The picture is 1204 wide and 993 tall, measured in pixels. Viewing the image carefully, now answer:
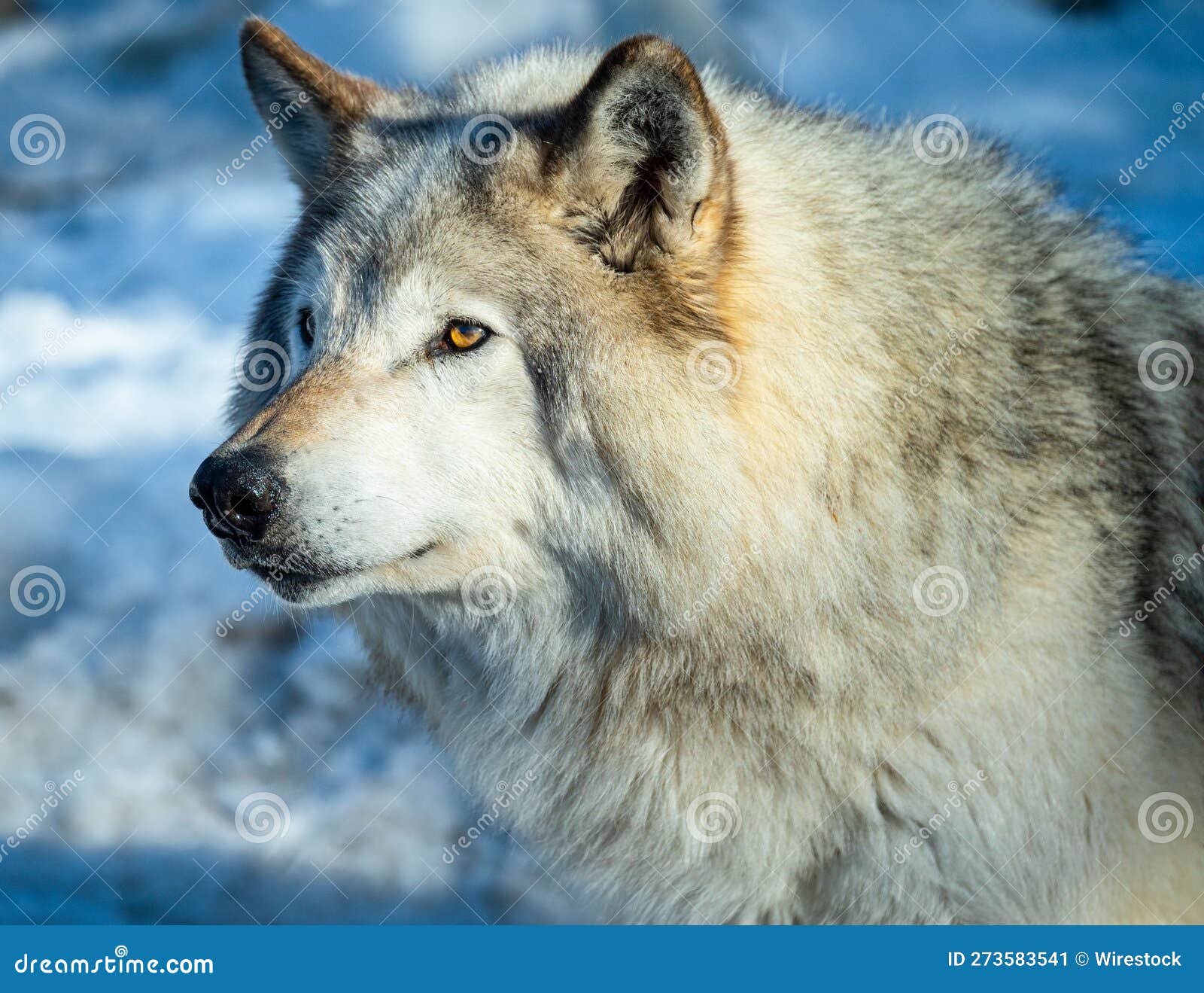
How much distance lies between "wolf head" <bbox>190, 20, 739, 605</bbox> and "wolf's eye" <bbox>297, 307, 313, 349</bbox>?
0.73 feet

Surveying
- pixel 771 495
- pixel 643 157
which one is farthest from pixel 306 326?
pixel 771 495

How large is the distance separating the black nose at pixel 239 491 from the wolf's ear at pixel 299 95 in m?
1.25

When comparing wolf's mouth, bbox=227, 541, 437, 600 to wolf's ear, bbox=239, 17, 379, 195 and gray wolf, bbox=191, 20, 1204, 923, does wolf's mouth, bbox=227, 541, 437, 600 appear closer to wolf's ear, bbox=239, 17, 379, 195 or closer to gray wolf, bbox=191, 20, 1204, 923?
gray wolf, bbox=191, 20, 1204, 923

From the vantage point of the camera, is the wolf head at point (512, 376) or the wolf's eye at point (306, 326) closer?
the wolf head at point (512, 376)

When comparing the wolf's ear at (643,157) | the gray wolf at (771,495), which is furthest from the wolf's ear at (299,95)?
the wolf's ear at (643,157)

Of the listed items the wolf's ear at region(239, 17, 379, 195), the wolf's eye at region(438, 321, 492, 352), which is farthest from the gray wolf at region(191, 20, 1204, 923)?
the wolf's ear at region(239, 17, 379, 195)

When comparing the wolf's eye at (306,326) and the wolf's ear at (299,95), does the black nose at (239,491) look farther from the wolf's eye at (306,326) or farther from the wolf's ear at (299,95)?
the wolf's ear at (299,95)

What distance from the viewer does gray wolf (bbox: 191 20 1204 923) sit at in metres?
2.49

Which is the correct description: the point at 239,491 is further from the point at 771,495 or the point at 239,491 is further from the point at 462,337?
the point at 771,495

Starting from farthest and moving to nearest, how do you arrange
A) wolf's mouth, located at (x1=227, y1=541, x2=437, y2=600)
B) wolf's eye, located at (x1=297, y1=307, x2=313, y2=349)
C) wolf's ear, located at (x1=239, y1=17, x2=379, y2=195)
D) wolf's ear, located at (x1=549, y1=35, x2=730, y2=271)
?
wolf's ear, located at (x1=239, y1=17, x2=379, y2=195), wolf's eye, located at (x1=297, y1=307, x2=313, y2=349), wolf's mouth, located at (x1=227, y1=541, x2=437, y2=600), wolf's ear, located at (x1=549, y1=35, x2=730, y2=271)

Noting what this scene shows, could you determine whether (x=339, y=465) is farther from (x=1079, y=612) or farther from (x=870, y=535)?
(x=1079, y=612)

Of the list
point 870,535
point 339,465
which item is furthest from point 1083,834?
point 339,465

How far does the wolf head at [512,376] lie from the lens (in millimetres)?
2375

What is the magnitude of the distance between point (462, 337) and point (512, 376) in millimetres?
162
